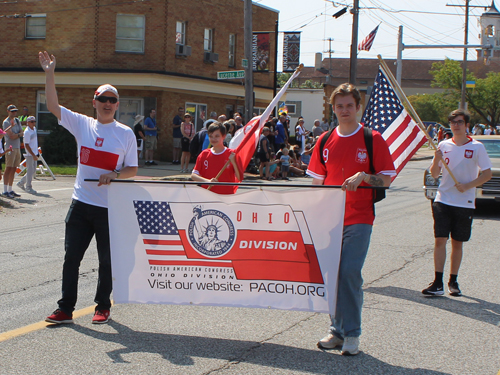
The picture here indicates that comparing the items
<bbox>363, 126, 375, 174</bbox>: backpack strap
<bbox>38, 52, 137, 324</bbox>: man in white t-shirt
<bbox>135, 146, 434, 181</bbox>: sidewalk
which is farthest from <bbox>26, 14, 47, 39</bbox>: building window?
<bbox>363, 126, 375, 174</bbox>: backpack strap

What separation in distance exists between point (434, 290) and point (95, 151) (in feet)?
12.6

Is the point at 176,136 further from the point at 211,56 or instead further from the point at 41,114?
the point at 41,114

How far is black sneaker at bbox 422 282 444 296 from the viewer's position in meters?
6.56

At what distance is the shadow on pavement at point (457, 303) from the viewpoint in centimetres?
588

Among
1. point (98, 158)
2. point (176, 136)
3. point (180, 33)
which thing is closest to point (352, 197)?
point (98, 158)

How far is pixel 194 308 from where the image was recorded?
19.3 feet

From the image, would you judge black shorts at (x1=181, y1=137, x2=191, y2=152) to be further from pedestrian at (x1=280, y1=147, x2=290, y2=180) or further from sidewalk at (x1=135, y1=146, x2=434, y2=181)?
pedestrian at (x1=280, y1=147, x2=290, y2=180)

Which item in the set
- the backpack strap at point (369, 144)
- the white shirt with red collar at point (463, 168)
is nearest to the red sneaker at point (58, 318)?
the backpack strap at point (369, 144)

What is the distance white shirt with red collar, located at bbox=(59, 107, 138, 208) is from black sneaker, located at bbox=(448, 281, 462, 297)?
383cm

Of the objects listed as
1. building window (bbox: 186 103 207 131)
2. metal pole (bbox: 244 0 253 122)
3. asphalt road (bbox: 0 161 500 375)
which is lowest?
asphalt road (bbox: 0 161 500 375)

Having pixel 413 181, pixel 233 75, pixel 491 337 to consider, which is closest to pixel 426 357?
pixel 491 337

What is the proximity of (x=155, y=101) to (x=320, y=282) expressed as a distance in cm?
2260

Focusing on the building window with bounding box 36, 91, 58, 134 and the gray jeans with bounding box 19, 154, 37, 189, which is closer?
the gray jeans with bounding box 19, 154, 37, 189

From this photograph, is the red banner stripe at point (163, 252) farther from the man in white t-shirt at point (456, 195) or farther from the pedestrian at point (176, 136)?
the pedestrian at point (176, 136)
